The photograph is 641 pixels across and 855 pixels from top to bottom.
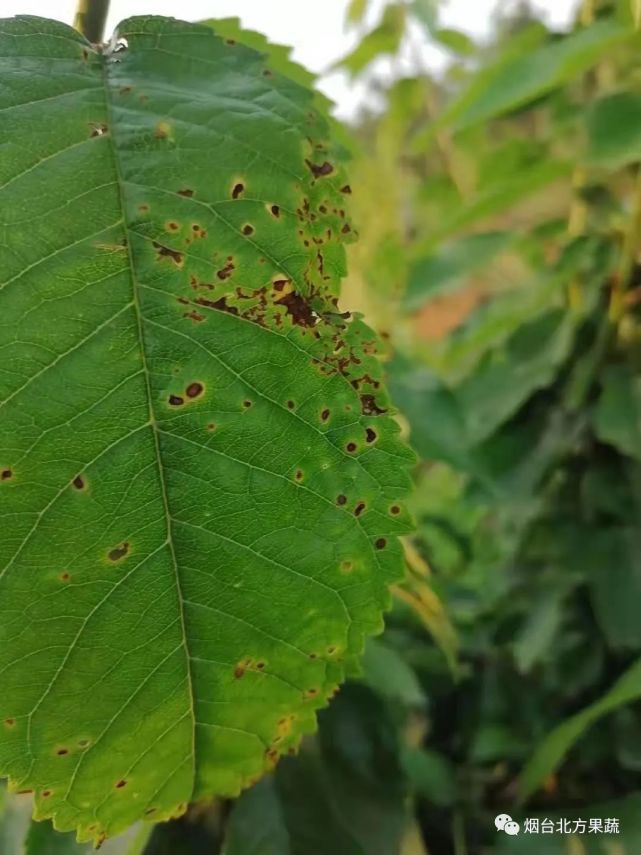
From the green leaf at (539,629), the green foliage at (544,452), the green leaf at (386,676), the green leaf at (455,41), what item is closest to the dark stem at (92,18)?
the green foliage at (544,452)

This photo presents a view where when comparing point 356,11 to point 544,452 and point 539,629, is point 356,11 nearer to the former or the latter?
point 544,452

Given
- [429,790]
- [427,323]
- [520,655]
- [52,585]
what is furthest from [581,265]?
[427,323]

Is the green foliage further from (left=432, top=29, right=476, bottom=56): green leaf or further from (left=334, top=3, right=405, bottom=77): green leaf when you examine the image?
(left=432, top=29, right=476, bottom=56): green leaf

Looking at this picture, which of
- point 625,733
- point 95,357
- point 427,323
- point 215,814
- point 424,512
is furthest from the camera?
point 427,323

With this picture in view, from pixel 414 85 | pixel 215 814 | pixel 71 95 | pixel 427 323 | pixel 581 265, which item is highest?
pixel 427 323

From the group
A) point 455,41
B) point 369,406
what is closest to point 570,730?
point 369,406

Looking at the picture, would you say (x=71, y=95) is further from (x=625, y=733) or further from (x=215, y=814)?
(x=625, y=733)

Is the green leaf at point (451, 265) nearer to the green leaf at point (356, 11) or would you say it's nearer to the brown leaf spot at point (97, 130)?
the green leaf at point (356, 11)

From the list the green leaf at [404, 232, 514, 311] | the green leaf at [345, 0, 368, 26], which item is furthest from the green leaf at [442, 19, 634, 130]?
the green leaf at [345, 0, 368, 26]
